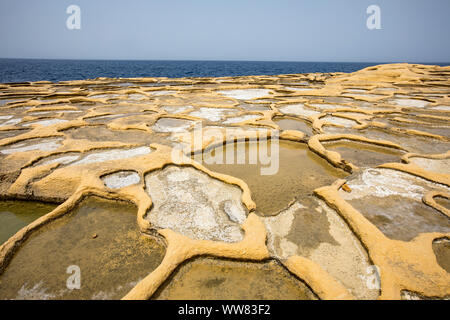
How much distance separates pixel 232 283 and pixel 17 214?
8.66 ft

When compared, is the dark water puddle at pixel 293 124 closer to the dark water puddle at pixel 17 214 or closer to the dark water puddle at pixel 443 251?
the dark water puddle at pixel 443 251

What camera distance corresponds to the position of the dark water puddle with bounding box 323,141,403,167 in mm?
3688

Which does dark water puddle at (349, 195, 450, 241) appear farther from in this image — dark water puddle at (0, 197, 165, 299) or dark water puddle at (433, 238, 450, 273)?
dark water puddle at (0, 197, 165, 299)

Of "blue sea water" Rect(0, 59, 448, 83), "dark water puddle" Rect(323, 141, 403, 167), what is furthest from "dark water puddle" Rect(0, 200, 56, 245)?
"blue sea water" Rect(0, 59, 448, 83)

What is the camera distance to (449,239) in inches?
79.7

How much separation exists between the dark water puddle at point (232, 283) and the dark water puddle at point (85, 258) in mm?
296

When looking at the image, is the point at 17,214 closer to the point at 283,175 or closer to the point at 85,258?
the point at 85,258

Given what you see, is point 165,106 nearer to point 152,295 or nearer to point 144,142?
point 144,142

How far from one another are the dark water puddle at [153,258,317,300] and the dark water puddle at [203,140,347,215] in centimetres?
75

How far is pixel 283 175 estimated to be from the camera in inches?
129

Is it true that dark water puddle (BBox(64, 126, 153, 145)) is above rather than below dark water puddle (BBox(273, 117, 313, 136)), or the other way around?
below

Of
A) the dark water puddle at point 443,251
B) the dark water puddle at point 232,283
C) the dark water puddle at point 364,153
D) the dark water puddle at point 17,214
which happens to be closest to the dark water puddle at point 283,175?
the dark water puddle at point 364,153
